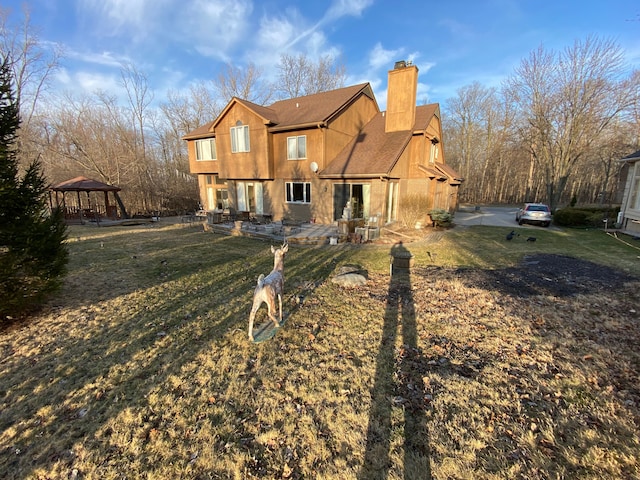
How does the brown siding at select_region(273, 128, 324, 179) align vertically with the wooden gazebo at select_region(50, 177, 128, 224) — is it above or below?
above

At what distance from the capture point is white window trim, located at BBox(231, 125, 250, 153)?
1688 cm

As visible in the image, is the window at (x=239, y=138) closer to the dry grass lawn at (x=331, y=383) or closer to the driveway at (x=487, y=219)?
the dry grass lawn at (x=331, y=383)

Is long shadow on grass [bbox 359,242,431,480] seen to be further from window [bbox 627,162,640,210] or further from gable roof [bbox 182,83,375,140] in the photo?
window [bbox 627,162,640,210]

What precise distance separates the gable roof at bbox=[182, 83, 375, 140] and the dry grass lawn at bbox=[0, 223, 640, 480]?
1149cm

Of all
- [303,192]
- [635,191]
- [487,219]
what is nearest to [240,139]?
[303,192]

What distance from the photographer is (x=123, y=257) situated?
965 cm

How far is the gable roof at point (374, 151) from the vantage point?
547 inches

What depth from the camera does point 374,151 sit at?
15383 millimetres

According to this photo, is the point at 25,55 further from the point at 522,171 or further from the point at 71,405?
the point at 522,171

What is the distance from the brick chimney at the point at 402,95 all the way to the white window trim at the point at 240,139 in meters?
8.73

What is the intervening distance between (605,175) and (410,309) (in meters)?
44.9

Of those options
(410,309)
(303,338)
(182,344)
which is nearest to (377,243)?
(410,309)

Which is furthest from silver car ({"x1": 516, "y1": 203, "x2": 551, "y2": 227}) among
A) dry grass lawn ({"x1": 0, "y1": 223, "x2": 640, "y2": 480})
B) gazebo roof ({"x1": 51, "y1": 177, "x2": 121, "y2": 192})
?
gazebo roof ({"x1": 51, "y1": 177, "x2": 121, "y2": 192})

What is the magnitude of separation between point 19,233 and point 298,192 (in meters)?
12.5
